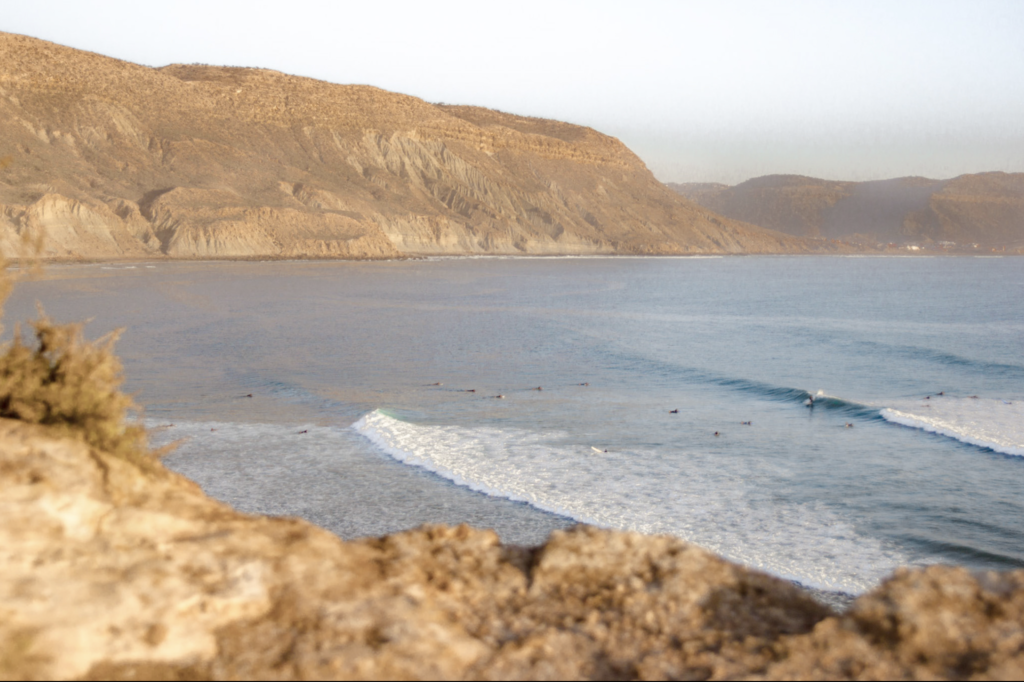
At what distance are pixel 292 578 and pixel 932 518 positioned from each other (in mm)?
10708

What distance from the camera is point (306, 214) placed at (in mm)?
111688

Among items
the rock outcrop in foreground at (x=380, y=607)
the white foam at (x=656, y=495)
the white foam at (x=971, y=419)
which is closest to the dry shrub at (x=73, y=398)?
the rock outcrop in foreground at (x=380, y=607)

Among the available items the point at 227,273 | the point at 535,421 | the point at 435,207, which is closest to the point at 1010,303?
the point at 535,421

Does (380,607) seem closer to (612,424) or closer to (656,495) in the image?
(656,495)

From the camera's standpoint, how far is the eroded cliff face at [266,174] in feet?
310

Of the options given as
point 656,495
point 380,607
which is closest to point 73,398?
point 380,607

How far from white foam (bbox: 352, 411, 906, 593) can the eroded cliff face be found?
59.5 metres

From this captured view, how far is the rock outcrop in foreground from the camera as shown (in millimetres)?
3486

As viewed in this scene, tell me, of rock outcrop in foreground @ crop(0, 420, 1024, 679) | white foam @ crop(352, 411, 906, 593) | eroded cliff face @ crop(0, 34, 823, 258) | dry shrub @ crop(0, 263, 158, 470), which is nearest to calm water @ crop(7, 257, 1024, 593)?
white foam @ crop(352, 411, 906, 593)

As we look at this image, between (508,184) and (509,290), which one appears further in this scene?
(508,184)

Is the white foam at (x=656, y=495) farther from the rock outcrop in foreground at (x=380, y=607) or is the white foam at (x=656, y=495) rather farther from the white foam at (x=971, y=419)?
the white foam at (x=971, y=419)

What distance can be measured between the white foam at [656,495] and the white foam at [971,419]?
19.7 ft

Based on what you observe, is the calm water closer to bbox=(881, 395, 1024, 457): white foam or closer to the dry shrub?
bbox=(881, 395, 1024, 457): white foam

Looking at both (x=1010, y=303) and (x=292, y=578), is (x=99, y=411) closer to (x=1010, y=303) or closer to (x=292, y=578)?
(x=292, y=578)
